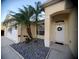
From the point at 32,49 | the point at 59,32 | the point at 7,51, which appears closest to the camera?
the point at 7,51

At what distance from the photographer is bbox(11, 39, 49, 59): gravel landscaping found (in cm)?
125

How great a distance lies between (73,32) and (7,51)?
0.90 metres

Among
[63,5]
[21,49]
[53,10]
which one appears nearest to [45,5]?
[53,10]

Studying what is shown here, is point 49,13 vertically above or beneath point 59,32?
above

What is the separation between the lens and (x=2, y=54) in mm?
1184

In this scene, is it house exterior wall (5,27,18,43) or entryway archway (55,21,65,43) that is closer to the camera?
house exterior wall (5,27,18,43)

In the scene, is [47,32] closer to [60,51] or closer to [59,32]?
[59,32]

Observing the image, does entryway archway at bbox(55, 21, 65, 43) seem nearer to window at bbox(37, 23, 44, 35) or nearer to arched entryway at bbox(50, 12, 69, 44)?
arched entryway at bbox(50, 12, 69, 44)

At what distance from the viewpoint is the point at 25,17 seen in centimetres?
127

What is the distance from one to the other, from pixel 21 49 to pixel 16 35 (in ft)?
0.60

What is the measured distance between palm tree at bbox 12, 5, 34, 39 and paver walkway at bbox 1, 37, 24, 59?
253 mm

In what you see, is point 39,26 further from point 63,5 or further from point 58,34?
point 63,5

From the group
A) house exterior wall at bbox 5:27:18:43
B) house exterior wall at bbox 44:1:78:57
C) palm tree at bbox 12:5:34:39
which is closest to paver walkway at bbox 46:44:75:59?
house exterior wall at bbox 44:1:78:57

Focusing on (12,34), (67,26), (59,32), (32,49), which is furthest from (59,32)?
(12,34)
